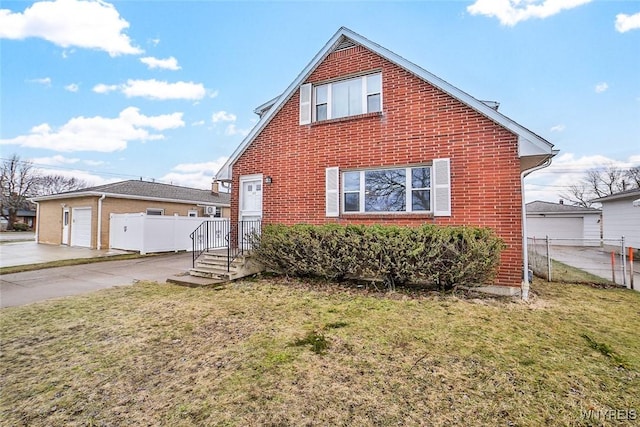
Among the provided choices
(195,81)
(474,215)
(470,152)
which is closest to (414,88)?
(470,152)

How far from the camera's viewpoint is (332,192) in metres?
8.46

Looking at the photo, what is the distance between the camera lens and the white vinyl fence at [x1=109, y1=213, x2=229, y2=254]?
14.6m

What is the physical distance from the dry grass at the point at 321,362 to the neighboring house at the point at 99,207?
39.1 feet

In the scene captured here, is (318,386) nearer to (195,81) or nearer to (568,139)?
(195,81)

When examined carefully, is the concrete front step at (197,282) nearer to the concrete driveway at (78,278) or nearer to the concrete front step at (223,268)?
the concrete front step at (223,268)

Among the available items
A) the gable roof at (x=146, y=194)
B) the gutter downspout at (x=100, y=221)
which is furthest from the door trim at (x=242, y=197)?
the gutter downspout at (x=100, y=221)

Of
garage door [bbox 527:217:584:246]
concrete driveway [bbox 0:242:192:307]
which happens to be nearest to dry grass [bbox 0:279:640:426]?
concrete driveway [bbox 0:242:192:307]

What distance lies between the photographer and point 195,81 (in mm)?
15945

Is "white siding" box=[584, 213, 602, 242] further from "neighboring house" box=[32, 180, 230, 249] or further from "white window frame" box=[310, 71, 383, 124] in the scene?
"neighboring house" box=[32, 180, 230, 249]

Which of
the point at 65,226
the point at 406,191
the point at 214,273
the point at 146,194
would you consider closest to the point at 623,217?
the point at 406,191

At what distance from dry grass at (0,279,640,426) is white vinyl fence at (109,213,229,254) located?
9057 mm

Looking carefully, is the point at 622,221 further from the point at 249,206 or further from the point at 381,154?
the point at 249,206

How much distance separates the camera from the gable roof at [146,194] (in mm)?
16562

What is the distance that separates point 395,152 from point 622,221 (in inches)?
659
